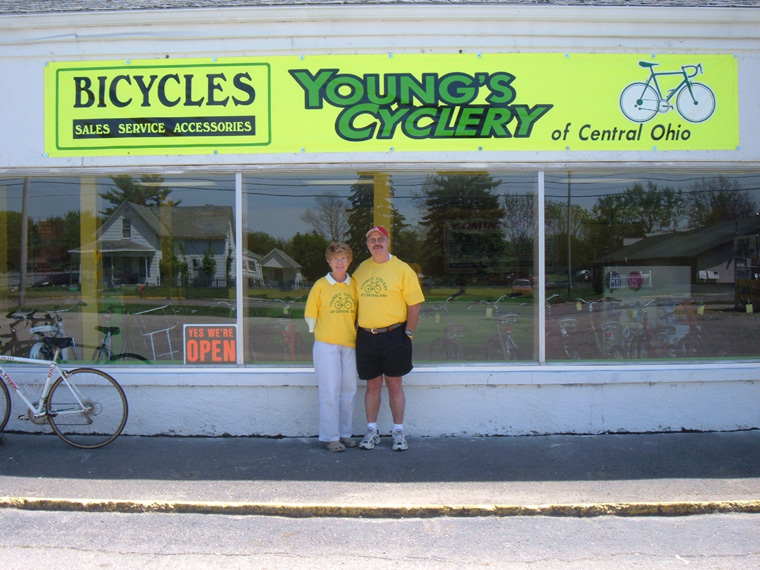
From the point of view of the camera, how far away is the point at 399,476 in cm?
493

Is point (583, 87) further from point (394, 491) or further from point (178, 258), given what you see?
point (178, 258)

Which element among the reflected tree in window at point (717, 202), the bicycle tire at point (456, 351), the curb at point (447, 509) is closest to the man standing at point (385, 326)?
the bicycle tire at point (456, 351)

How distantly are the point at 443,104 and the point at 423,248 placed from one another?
1719 mm

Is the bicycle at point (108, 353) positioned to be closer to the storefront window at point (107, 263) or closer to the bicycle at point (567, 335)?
the storefront window at point (107, 263)

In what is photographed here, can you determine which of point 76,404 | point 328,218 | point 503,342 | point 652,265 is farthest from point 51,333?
point 652,265

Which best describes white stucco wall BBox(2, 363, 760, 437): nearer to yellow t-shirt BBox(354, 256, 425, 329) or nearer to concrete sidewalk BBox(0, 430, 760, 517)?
concrete sidewalk BBox(0, 430, 760, 517)

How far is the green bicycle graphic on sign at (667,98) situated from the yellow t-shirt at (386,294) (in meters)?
2.73

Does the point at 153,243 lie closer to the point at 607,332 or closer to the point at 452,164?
the point at 452,164

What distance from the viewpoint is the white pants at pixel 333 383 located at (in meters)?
5.52

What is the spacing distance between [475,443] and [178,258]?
3795mm

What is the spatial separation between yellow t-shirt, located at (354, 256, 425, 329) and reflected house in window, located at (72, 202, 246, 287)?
1643mm

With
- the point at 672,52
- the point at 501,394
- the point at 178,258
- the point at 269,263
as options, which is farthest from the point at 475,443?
the point at 672,52

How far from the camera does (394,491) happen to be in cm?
464

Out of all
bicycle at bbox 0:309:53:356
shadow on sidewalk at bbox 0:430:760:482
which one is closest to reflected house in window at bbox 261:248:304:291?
shadow on sidewalk at bbox 0:430:760:482
